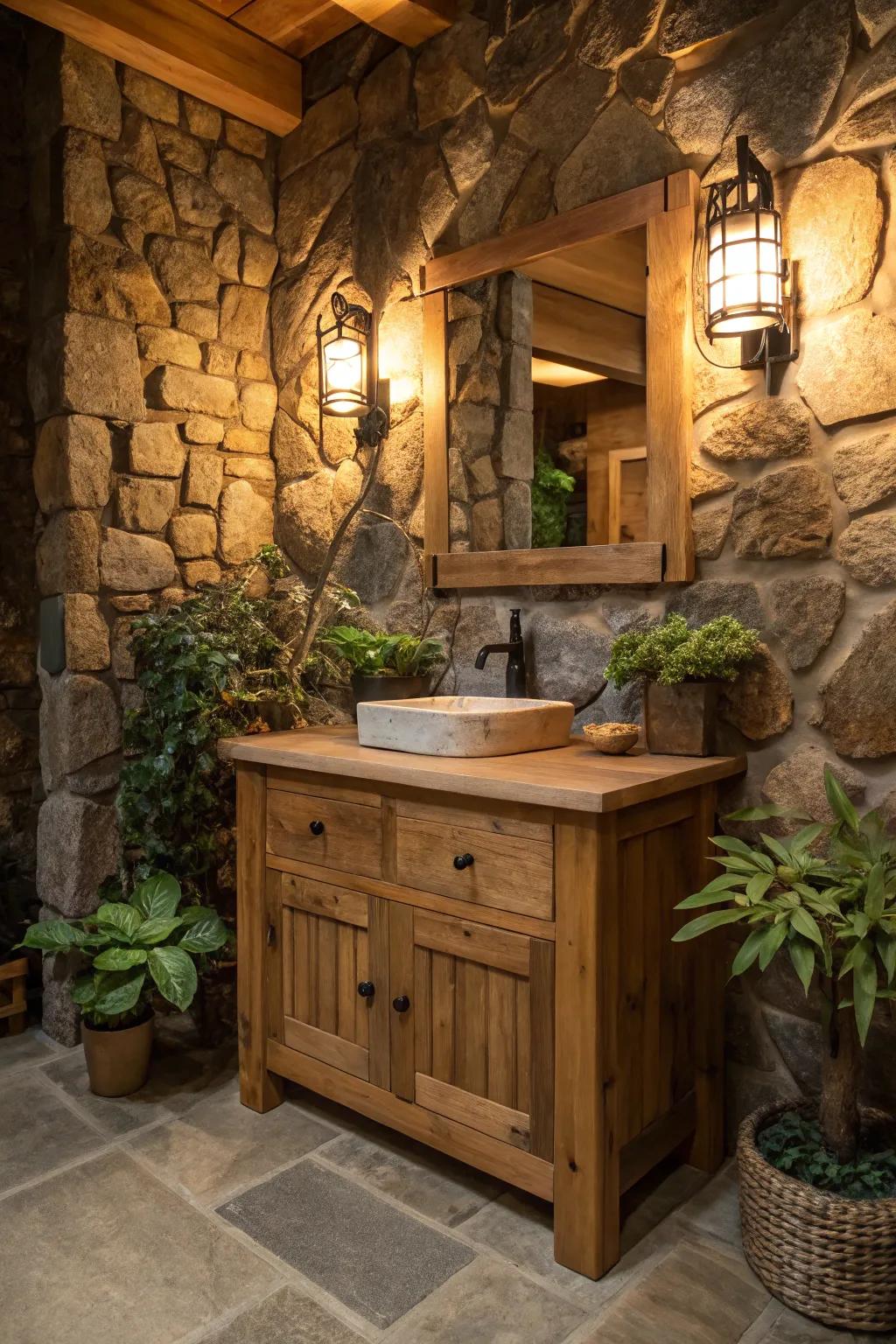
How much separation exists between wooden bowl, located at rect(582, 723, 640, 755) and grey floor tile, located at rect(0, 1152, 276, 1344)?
1.13 meters

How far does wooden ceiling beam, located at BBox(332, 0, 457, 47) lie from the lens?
7.51 ft

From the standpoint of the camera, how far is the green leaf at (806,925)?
1457mm

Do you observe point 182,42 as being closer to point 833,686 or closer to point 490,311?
point 490,311

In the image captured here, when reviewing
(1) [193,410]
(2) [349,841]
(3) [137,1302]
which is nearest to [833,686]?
(2) [349,841]

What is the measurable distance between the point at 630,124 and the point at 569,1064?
1.96m

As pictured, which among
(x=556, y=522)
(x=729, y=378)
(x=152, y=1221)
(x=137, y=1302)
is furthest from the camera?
(x=556, y=522)

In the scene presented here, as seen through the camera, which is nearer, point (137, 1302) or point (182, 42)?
point (137, 1302)

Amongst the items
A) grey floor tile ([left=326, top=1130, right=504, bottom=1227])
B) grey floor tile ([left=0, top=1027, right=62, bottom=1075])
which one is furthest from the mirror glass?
grey floor tile ([left=0, top=1027, right=62, bottom=1075])

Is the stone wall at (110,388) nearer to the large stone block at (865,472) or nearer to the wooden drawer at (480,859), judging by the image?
the wooden drawer at (480,859)

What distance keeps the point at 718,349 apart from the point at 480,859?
118 cm

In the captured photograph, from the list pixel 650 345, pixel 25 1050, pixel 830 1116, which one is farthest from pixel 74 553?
pixel 830 1116

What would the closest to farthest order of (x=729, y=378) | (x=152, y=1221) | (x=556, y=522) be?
1. (x=152, y=1221)
2. (x=729, y=378)
3. (x=556, y=522)

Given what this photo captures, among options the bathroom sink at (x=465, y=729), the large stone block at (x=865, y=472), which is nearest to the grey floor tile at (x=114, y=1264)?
the bathroom sink at (x=465, y=729)

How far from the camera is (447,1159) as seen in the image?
198 centimetres
